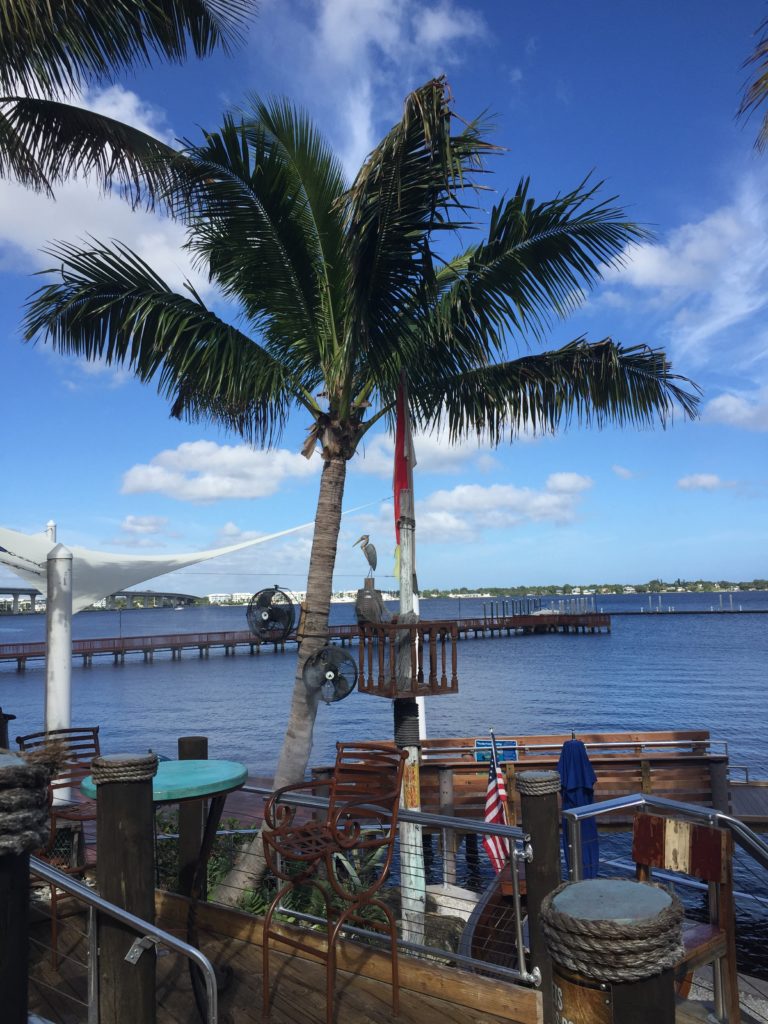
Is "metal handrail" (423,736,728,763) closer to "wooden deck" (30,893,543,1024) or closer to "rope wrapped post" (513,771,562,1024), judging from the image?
"wooden deck" (30,893,543,1024)

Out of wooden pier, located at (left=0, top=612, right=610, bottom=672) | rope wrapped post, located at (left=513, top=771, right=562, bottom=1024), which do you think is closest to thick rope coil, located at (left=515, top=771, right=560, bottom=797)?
rope wrapped post, located at (left=513, top=771, right=562, bottom=1024)

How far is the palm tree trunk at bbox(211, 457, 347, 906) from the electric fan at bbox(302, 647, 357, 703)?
0.08 metres

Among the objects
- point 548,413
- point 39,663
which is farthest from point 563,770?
point 39,663

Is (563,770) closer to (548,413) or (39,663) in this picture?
(548,413)

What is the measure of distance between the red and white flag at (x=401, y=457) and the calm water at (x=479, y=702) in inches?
359

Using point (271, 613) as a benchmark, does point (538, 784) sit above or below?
below

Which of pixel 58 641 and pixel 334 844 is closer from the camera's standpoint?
pixel 334 844

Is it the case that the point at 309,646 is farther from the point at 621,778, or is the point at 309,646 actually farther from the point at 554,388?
the point at 621,778

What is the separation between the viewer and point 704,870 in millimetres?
4066

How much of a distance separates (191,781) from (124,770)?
4.38 ft

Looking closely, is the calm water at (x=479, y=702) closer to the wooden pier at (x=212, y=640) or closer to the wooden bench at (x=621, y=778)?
the wooden pier at (x=212, y=640)

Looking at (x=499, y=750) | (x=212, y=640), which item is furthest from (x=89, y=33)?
(x=212, y=640)

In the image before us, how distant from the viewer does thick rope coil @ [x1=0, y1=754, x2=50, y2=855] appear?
1.72 m

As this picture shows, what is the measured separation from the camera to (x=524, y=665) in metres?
61.2
